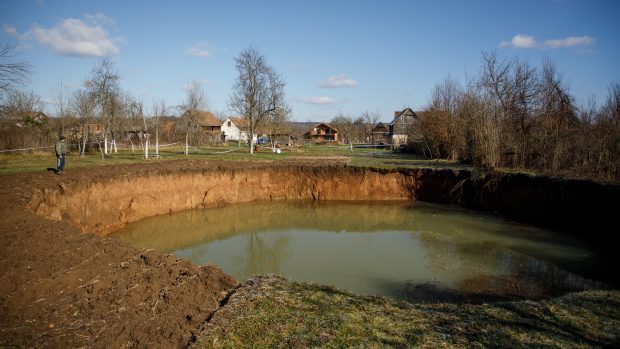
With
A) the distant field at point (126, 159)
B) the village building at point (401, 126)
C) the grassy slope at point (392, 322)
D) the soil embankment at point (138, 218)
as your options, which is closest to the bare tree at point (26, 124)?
the distant field at point (126, 159)

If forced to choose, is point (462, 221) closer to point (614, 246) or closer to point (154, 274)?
point (614, 246)

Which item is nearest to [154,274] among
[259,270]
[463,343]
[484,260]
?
[259,270]

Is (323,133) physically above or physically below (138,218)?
above

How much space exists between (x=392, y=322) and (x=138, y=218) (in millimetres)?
14299

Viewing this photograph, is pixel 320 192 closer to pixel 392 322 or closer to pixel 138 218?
pixel 138 218

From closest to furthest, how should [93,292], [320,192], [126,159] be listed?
[93,292], [320,192], [126,159]

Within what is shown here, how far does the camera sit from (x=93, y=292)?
5.77m

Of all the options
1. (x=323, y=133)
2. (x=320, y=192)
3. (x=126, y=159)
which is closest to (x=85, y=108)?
(x=126, y=159)

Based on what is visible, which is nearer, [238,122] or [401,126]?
[401,126]

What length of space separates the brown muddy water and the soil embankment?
4.90 ft

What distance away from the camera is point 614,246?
12195mm

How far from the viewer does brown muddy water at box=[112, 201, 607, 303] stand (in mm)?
9180

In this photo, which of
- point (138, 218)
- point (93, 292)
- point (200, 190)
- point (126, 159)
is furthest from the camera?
point (126, 159)

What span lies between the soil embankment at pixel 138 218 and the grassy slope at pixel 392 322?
0.65 metres
